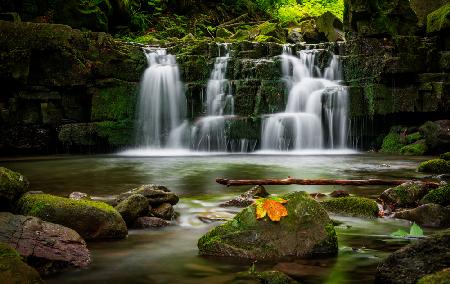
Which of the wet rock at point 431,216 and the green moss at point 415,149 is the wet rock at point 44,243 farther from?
the green moss at point 415,149

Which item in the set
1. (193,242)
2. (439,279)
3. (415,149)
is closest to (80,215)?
(193,242)

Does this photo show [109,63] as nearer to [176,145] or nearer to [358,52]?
[176,145]

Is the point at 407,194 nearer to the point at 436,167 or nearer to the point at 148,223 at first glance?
the point at 148,223

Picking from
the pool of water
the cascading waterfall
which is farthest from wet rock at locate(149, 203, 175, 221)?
the cascading waterfall

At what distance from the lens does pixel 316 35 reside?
87.1ft

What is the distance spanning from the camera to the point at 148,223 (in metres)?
A: 6.09

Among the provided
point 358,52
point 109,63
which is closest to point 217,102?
point 109,63

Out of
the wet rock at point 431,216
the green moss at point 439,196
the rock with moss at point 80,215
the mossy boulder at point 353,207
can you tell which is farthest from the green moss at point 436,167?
the rock with moss at point 80,215

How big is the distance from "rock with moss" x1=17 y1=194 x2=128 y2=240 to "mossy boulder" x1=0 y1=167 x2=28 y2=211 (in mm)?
150

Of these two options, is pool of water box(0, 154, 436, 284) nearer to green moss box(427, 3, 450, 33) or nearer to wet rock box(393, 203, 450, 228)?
wet rock box(393, 203, 450, 228)

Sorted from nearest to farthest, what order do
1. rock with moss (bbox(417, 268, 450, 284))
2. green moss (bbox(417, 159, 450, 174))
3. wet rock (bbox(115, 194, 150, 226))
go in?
1. rock with moss (bbox(417, 268, 450, 284))
2. wet rock (bbox(115, 194, 150, 226))
3. green moss (bbox(417, 159, 450, 174))

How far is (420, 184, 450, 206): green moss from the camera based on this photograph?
650 centimetres

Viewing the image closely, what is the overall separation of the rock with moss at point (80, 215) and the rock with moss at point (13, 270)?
1.64m

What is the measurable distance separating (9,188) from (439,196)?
18.2ft
